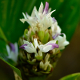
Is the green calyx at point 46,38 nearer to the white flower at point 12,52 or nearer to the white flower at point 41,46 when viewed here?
the white flower at point 41,46

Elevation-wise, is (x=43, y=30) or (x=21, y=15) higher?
(x=21, y=15)

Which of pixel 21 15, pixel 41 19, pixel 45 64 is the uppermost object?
pixel 21 15

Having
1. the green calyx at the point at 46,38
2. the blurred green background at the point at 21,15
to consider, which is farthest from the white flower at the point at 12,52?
the green calyx at the point at 46,38

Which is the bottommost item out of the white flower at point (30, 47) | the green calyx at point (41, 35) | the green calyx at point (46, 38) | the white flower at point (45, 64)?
the white flower at point (45, 64)

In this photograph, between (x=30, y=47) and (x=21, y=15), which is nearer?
(x=30, y=47)

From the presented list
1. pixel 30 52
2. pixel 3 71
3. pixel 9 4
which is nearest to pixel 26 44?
pixel 30 52

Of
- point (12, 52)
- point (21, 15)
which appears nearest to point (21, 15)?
point (21, 15)

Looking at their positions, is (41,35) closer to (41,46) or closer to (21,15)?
(41,46)

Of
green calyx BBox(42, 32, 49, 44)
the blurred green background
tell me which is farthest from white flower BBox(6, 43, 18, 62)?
green calyx BBox(42, 32, 49, 44)

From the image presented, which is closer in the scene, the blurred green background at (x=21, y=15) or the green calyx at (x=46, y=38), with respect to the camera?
the green calyx at (x=46, y=38)

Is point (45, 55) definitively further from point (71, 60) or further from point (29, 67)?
point (71, 60)

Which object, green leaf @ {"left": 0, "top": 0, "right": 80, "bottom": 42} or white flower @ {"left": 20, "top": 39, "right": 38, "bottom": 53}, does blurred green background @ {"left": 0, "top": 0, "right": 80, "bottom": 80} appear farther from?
white flower @ {"left": 20, "top": 39, "right": 38, "bottom": 53}
